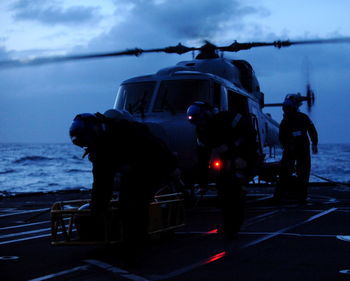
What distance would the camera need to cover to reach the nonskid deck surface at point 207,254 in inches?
227

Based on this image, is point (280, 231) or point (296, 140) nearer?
point (280, 231)

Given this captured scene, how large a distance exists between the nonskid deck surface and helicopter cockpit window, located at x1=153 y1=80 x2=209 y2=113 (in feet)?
11.0

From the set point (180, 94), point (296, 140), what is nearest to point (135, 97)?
point (180, 94)

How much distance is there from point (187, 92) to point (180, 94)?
6.3 inches

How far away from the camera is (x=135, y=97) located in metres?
14.1

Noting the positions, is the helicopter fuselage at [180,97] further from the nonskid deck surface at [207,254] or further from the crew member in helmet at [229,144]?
the crew member in helmet at [229,144]

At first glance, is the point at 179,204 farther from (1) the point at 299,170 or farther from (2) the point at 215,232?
(1) the point at 299,170

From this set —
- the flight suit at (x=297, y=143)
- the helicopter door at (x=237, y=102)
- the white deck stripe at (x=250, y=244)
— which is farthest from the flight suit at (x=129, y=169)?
the helicopter door at (x=237, y=102)

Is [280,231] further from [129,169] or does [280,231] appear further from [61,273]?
[61,273]

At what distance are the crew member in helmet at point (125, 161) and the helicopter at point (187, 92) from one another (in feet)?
19.8

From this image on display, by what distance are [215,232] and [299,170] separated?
6239mm

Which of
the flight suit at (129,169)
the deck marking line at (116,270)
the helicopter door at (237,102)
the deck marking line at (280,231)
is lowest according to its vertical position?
the deck marking line at (280,231)

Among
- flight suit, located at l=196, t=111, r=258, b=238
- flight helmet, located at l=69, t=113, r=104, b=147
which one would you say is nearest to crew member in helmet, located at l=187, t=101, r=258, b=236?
flight suit, located at l=196, t=111, r=258, b=238

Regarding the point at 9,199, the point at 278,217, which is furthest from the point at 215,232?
the point at 9,199
